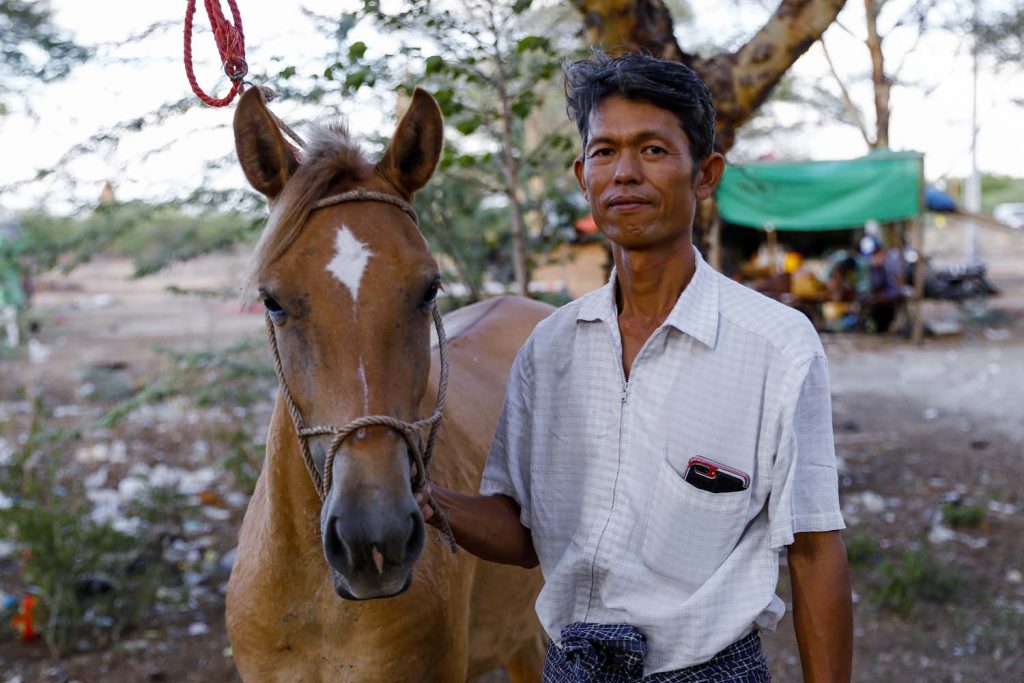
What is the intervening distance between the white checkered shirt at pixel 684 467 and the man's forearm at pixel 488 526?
0.13 m

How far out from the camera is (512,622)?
9.84 feet

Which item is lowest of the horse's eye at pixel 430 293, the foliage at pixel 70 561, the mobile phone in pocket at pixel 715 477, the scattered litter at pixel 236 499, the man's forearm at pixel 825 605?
the scattered litter at pixel 236 499

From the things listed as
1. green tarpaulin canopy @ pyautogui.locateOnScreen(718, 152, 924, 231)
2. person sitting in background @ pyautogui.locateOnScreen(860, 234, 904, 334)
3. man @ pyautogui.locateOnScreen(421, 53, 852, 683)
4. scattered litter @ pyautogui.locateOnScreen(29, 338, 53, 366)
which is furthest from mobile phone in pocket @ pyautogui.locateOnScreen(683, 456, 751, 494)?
person sitting in background @ pyautogui.locateOnScreen(860, 234, 904, 334)

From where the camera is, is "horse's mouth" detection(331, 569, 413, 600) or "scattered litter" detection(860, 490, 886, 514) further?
"scattered litter" detection(860, 490, 886, 514)

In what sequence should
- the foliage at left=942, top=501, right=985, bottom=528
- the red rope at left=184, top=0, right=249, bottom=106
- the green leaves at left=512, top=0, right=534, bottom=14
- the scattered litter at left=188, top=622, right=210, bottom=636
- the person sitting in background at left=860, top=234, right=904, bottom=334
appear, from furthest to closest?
the person sitting in background at left=860, top=234, right=904, bottom=334 < the foliage at left=942, top=501, right=985, bottom=528 < the scattered litter at left=188, top=622, right=210, bottom=636 < the green leaves at left=512, top=0, right=534, bottom=14 < the red rope at left=184, top=0, right=249, bottom=106

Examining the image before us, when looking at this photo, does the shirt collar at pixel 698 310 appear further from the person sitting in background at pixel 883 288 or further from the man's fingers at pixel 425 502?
the person sitting in background at pixel 883 288

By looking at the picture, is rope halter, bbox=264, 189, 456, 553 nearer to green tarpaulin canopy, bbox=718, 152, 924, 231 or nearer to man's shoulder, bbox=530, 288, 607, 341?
man's shoulder, bbox=530, 288, 607, 341

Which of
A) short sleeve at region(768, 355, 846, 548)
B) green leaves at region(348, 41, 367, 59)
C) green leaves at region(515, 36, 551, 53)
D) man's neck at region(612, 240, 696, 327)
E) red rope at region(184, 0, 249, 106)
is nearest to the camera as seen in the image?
short sleeve at region(768, 355, 846, 548)

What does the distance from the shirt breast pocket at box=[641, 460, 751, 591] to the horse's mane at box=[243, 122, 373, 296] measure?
909mm

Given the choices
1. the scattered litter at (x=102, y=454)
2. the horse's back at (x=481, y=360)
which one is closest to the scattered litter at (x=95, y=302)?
the scattered litter at (x=102, y=454)

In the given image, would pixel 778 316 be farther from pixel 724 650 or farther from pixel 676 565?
pixel 724 650

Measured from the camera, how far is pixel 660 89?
5.35ft

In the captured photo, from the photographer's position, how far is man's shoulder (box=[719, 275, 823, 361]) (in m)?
1.54

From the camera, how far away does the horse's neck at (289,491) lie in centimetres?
203
